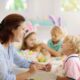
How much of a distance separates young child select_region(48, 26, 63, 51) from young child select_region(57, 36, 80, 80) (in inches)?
26.2

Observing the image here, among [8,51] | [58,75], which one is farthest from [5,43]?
[58,75]

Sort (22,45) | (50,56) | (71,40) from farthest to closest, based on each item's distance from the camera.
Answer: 1. (22,45)
2. (50,56)
3. (71,40)

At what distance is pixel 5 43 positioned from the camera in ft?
5.37

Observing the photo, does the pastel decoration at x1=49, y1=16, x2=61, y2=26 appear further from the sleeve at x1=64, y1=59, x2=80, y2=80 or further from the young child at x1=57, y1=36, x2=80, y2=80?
the sleeve at x1=64, y1=59, x2=80, y2=80

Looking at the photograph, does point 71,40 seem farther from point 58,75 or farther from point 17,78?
point 17,78

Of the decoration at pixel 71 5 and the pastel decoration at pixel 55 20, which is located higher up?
the decoration at pixel 71 5

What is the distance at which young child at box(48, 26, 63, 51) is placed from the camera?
2.36m

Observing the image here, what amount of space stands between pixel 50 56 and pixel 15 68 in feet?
1.25

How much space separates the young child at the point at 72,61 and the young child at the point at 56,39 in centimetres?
67

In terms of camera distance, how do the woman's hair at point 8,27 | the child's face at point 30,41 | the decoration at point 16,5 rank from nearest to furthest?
the woman's hair at point 8,27
the child's face at point 30,41
the decoration at point 16,5

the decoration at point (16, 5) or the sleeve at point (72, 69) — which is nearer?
the sleeve at point (72, 69)

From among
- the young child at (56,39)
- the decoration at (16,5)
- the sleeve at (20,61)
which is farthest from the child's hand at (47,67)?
the decoration at (16,5)

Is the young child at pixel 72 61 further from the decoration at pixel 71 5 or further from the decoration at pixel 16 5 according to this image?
the decoration at pixel 16 5

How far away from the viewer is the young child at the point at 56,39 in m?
2.36
